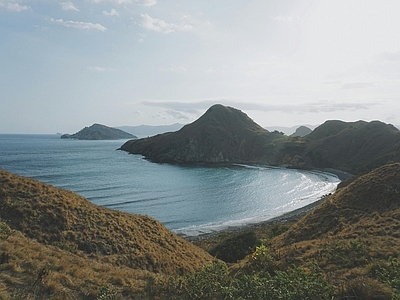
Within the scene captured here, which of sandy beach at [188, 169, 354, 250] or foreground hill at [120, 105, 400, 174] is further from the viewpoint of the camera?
→ foreground hill at [120, 105, 400, 174]

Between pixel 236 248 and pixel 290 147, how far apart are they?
145 m

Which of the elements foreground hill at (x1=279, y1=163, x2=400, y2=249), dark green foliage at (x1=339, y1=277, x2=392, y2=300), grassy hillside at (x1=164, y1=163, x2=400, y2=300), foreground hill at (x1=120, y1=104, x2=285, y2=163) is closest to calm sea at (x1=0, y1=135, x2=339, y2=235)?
foreground hill at (x1=279, y1=163, x2=400, y2=249)

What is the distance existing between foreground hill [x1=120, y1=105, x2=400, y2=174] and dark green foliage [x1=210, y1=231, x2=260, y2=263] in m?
95.2

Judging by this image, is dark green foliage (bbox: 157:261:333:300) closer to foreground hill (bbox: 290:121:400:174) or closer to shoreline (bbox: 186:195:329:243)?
shoreline (bbox: 186:195:329:243)

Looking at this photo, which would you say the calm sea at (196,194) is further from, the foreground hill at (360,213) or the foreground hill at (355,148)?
the foreground hill at (360,213)

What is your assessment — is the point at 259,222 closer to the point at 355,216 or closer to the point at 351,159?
the point at 355,216

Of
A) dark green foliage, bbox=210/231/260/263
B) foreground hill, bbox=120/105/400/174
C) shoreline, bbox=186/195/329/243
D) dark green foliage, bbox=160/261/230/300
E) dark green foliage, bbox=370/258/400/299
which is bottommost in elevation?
shoreline, bbox=186/195/329/243

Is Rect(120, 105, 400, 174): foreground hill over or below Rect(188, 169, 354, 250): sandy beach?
over

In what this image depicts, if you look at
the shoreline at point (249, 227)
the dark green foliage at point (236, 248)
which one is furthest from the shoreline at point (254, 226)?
the dark green foliage at point (236, 248)

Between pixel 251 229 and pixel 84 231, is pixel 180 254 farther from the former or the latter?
pixel 251 229

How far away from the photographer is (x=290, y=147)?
165 metres

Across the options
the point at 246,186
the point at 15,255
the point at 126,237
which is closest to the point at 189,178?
the point at 246,186

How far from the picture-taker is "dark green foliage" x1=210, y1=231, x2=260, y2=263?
2725 cm

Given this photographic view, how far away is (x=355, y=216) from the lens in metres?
24.5
